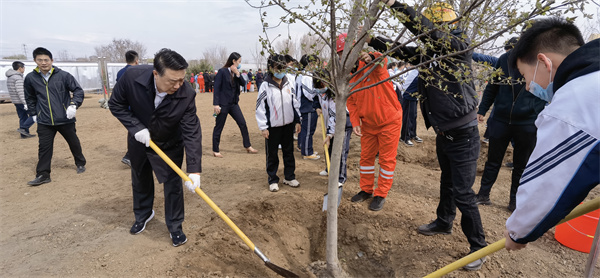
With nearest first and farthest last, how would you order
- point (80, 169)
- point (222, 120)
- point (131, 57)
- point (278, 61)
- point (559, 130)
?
point (559, 130), point (278, 61), point (80, 169), point (131, 57), point (222, 120)

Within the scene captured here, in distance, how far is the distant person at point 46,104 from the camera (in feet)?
16.5

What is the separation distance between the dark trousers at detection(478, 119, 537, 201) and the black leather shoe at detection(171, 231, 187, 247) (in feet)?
12.4

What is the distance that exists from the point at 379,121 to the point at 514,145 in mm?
1888

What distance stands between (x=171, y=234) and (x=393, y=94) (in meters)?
2.90

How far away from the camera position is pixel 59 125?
5191mm

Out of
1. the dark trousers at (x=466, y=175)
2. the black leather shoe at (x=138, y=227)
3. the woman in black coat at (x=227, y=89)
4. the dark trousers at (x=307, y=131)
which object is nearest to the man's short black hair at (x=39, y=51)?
the woman in black coat at (x=227, y=89)

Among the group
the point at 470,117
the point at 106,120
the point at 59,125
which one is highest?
the point at 470,117

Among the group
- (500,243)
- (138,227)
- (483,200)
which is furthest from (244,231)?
(483,200)

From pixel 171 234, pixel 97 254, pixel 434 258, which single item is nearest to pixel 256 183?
pixel 171 234

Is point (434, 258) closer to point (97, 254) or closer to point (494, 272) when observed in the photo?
point (494, 272)

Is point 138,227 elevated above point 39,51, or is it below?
below

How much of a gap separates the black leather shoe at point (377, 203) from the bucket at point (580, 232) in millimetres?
1750

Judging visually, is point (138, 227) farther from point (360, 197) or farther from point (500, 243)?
point (500, 243)

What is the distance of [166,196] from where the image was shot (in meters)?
3.30
